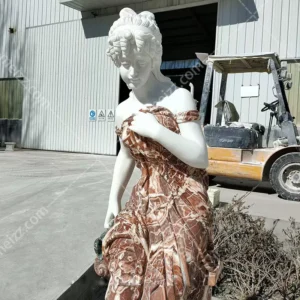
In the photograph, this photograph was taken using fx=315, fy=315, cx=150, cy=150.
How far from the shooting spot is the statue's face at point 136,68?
1265mm

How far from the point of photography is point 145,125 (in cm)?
120

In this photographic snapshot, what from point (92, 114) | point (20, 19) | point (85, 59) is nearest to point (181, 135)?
point (92, 114)

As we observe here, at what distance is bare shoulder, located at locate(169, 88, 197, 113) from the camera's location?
1284mm

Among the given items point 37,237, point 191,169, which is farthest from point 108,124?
point 191,169

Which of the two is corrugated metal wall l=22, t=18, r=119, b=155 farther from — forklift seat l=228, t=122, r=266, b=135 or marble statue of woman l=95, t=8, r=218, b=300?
marble statue of woman l=95, t=8, r=218, b=300

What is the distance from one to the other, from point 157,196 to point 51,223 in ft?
6.03

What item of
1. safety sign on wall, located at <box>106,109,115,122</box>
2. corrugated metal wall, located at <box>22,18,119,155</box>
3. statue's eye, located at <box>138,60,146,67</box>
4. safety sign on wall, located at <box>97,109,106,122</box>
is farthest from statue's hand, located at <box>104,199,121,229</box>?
safety sign on wall, located at <box>97,109,106,122</box>

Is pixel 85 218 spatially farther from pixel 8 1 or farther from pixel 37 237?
pixel 8 1

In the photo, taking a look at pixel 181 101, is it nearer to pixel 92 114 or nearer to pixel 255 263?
pixel 255 263

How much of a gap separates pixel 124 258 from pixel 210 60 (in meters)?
4.31

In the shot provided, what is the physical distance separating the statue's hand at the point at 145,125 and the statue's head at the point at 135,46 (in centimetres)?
18

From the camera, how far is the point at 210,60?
4.99m

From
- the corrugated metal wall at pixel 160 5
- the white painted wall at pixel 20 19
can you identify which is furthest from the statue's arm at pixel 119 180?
the white painted wall at pixel 20 19

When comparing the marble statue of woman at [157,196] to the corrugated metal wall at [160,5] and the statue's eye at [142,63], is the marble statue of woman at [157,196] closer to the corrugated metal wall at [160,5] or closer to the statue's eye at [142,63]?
the statue's eye at [142,63]
